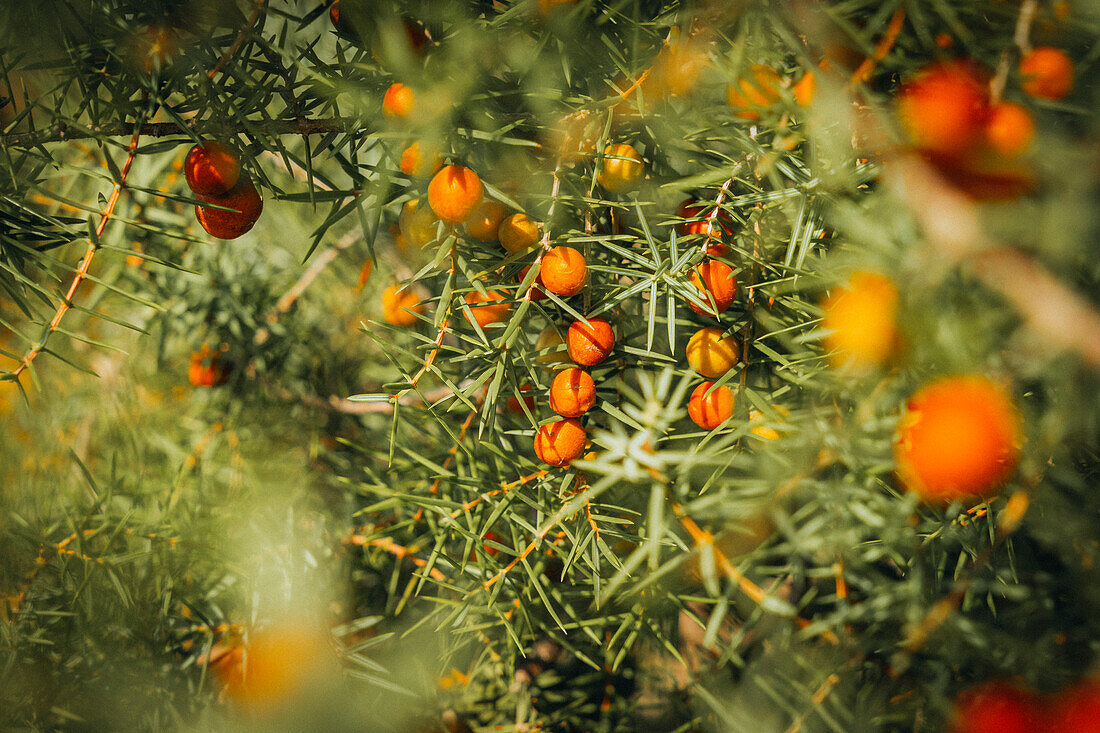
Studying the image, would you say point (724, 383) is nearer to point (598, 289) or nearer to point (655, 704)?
point (598, 289)

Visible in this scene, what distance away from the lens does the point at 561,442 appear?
321mm

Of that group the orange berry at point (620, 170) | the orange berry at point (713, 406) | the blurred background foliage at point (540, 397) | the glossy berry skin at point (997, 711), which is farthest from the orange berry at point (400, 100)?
the glossy berry skin at point (997, 711)

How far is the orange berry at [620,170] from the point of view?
322 mm

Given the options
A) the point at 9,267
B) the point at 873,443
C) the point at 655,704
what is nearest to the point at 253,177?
the point at 9,267

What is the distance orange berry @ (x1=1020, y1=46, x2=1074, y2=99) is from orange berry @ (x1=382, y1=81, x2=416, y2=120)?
0.89 ft

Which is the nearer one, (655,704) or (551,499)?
(551,499)

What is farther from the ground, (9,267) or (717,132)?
(9,267)

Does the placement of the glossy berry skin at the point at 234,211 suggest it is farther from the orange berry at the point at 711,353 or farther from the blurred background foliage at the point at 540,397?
the orange berry at the point at 711,353

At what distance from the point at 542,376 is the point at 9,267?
0.32 metres

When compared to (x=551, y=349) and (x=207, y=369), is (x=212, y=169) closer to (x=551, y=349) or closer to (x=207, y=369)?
(x=551, y=349)

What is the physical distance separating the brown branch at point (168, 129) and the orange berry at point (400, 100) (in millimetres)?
30

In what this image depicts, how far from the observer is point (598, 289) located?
14.2 inches

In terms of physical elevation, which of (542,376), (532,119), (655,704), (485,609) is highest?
(532,119)

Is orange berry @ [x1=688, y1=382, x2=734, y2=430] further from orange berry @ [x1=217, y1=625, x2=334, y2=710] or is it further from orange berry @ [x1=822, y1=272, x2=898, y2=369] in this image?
orange berry @ [x1=217, y1=625, x2=334, y2=710]
